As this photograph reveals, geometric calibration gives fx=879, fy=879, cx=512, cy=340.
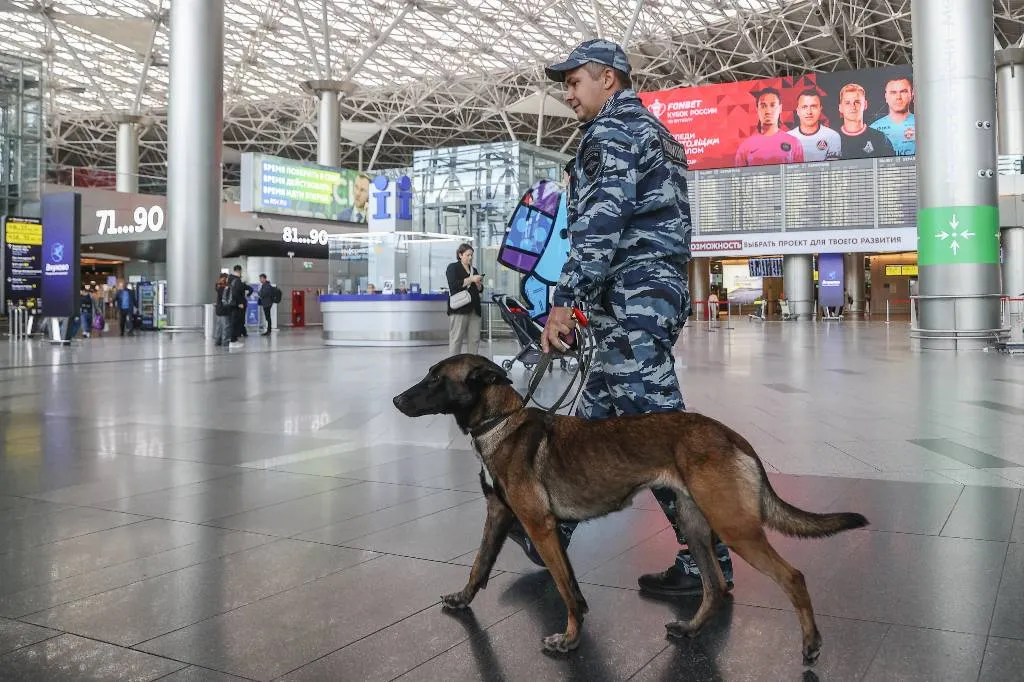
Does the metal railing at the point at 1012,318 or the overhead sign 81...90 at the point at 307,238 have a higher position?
the overhead sign 81...90 at the point at 307,238

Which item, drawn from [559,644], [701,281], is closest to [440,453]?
[559,644]

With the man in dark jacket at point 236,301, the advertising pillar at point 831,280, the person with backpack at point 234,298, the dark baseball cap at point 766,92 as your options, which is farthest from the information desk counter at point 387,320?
the advertising pillar at point 831,280

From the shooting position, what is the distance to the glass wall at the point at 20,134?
1101 inches

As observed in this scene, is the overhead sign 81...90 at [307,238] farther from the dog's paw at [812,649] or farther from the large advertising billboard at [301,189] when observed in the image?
the dog's paw at [812,649]

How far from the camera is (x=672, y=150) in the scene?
3.07 m

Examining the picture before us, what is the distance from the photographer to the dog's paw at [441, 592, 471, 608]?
9.21 ft

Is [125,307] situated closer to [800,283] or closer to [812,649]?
[800,283]

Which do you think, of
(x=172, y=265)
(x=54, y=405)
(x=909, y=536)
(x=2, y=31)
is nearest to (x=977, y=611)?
(x=909, y=536)

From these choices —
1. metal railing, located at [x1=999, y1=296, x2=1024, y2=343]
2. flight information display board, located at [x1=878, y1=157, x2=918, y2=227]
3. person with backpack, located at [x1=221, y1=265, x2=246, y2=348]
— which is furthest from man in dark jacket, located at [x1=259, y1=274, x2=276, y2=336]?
flight information display board, located at [x1=878, y1=157, x2=918, y2=227]

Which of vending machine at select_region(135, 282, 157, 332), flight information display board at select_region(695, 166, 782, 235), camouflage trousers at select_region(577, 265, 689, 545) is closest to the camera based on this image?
camouflage trousers at select_region(577, 265, 689, 545)

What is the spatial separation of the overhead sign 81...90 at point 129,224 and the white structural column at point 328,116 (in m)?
10.6

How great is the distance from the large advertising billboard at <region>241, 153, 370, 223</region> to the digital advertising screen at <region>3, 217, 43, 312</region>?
1087cm

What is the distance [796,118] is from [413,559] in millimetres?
34458

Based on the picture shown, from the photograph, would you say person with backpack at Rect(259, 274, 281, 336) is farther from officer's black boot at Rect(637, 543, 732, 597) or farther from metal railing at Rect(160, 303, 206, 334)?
officer's black boot at Rect(637, 543, 732, 597)
